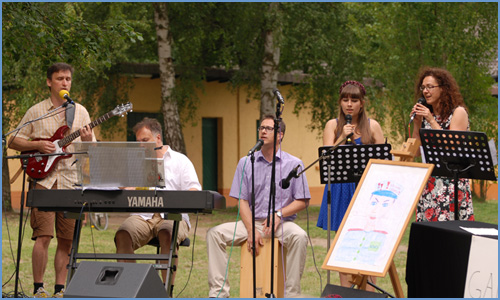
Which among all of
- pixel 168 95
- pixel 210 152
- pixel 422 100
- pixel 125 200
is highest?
pixel 168 95

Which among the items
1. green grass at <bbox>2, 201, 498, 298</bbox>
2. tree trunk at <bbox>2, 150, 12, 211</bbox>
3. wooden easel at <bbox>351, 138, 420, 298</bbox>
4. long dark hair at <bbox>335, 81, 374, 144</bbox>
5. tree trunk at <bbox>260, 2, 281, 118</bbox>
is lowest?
green grass at <bbox>2, 201, 498, 298</bbox>

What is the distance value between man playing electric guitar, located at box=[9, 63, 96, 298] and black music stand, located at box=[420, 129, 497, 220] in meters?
2.49

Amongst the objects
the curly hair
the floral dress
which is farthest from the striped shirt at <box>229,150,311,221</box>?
the curly hair

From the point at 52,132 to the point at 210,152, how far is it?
11828 millimetres

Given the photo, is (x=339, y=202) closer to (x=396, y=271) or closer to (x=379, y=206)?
(x=396, y=271)

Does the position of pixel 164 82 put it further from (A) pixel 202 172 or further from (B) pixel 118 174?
(B) pixel 118 174

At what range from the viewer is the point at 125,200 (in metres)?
4.38

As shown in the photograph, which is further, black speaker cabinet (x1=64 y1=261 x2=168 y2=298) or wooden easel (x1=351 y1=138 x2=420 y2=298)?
wooden easel (x1=351 y1=138 x2=420 y2=298)

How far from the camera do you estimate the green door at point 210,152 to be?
1708 centimetres

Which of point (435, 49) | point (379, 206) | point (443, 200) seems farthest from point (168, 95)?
point (379, 206)

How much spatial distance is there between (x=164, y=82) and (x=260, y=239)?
8869mm

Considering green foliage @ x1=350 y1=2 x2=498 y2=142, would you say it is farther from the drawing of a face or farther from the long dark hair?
the drawing of a face

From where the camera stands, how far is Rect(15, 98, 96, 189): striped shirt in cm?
534

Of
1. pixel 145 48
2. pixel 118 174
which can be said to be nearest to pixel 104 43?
pixel 118 174
